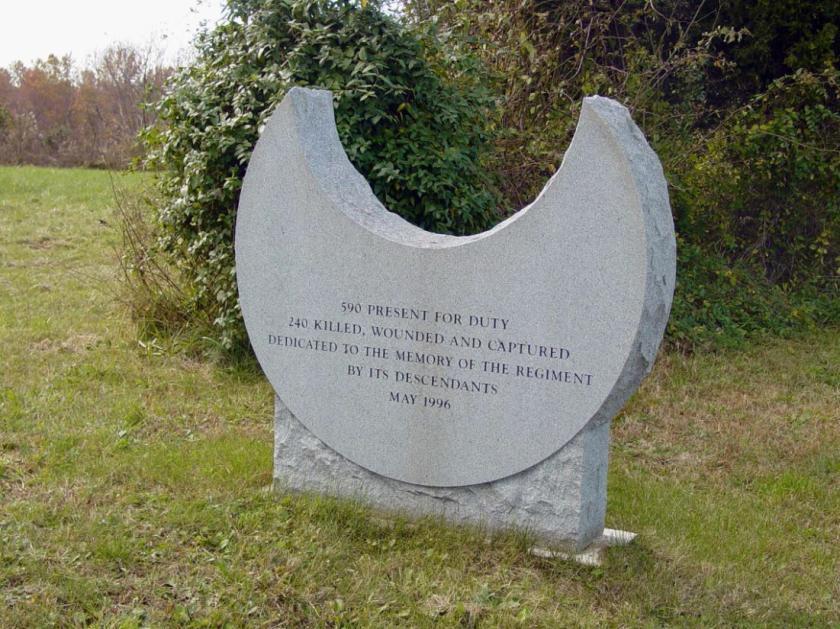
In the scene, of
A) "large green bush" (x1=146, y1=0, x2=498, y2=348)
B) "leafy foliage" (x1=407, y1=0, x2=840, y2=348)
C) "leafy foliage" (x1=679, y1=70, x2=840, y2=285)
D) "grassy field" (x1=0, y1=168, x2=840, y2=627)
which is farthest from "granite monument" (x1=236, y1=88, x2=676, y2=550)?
"leafy foliage" (x1=679, y1=70, x2=840, y2=285)

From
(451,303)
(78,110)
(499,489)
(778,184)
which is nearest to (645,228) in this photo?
(451,303)

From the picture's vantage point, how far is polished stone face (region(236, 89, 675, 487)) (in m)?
3.49

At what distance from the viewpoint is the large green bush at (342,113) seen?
18.9ft

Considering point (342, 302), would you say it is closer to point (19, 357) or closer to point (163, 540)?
point (163, 540)

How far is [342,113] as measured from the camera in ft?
18.8

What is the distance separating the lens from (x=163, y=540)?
12.4 feet

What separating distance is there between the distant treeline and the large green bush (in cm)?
95

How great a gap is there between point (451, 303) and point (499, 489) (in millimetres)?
777

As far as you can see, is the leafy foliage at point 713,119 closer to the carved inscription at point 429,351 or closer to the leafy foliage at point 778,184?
the leafy foliage at point 778,184

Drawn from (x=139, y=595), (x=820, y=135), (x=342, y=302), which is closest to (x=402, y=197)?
(x=342, y=302)

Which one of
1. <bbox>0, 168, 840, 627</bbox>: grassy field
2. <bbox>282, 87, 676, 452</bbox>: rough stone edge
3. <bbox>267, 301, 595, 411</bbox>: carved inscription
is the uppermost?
<bbox>282, 87, 676, 452</bbox>: rough stone edge

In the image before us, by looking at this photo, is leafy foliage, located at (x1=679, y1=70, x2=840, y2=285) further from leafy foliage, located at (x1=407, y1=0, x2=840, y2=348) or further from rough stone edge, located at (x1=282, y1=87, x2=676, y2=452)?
rough stone edge, located at (x1=282, y1=87, x2=676, y2=452)

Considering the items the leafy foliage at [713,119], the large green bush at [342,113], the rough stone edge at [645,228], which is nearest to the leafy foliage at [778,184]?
the leafy foliage at [713,119]

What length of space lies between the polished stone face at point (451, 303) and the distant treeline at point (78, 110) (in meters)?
3.03
